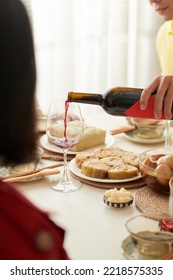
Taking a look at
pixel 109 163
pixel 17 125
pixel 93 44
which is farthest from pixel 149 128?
pixel 93 44

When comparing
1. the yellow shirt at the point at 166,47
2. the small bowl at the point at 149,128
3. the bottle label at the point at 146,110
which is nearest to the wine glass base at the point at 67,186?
the bottle label at the point at 146,110

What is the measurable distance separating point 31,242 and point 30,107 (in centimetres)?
20

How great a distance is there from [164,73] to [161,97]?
3.50 ft

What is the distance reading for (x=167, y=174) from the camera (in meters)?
1.08

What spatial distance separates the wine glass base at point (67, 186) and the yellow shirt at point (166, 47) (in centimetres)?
111

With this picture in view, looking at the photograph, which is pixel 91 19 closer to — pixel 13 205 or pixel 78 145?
pixel 78 145

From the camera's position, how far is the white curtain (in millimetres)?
2330

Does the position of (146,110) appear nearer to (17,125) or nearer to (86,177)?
(86,177)

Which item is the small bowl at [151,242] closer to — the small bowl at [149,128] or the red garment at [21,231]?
the red garment at [21,231]

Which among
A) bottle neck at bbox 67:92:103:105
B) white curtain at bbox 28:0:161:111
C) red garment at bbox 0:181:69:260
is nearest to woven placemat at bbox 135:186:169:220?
bottle neck at bbox 67:92:103:105

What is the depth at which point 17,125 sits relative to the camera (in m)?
0.69

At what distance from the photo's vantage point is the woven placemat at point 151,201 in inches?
40.5

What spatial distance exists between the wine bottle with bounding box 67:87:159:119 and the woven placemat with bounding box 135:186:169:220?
0.18 m
